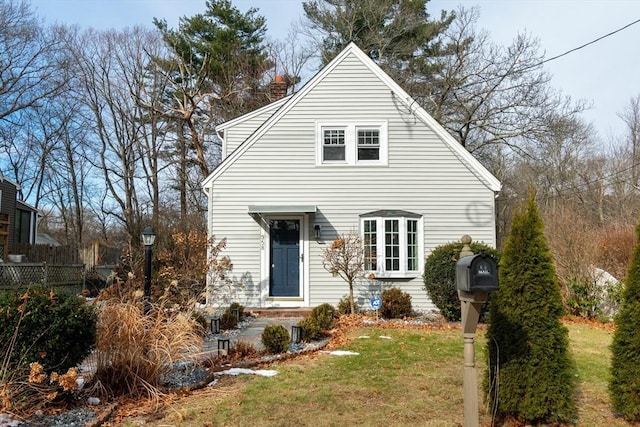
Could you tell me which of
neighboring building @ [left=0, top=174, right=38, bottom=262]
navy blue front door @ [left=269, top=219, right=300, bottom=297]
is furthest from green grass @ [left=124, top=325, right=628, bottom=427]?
neighboring building @ [left=0, top=174, right=38, bottom=262]

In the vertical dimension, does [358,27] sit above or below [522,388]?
above

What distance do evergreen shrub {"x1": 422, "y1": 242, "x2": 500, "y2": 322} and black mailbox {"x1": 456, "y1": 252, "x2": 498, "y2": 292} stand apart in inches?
276

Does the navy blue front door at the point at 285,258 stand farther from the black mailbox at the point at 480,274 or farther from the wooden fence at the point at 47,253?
the wooden fence at the point at 47,253

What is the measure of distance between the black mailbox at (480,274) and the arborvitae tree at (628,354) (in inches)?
72.8

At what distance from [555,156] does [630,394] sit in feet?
85.3

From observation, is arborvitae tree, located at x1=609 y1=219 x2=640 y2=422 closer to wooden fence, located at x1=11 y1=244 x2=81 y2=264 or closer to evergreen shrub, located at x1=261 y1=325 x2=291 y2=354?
evergreen shrub, located at x1=261 y1=325 x2=291 y2=354

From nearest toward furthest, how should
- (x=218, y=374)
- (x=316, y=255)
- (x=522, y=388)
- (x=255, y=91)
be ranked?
(x=522, y=388) < (x=218, y=374) < (x=316, y=255) < (x=255, y=91)

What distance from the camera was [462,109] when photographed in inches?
856

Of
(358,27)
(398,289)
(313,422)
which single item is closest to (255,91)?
(358,27)

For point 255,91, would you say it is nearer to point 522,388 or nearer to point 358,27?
point 358,27

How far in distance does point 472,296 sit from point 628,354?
76.5 inches

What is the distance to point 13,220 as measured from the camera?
2289 centimetres

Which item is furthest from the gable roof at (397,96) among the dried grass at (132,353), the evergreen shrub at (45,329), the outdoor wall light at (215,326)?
the evergreen shrub at (45,329)

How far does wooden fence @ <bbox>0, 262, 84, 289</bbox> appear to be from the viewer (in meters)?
13.2
